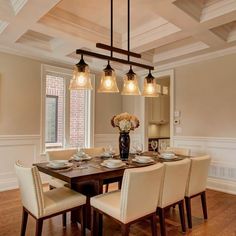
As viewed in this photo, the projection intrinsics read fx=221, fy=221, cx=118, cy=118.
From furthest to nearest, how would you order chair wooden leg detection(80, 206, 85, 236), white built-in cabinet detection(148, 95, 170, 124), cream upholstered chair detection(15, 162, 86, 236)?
white built-in cabinet detection(148, 95, 170, 124), chair wooden leg detection(80, 206, 85, 236), cream upholstered chair detection(15, 162, 86, 236)

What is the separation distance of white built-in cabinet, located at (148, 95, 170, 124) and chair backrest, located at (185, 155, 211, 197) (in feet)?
11.9

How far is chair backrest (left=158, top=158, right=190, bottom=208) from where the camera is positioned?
2.32 meters

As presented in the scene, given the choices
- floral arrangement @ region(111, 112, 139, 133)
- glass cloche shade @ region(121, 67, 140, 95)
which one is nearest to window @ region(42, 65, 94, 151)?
floral arrangement @ region(111, 112, 139, 133)

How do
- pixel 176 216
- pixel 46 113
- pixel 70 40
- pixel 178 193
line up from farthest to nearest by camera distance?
1. pixel 46 113
2. pixel 70 40
3. pixel 176 216
4. pixel 178 193

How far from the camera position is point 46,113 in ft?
15.6

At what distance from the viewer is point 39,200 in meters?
2.06

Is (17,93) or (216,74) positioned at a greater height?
(216,74)

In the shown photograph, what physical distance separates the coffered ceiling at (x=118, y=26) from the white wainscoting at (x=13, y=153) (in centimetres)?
166

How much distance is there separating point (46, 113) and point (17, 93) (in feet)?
2.41

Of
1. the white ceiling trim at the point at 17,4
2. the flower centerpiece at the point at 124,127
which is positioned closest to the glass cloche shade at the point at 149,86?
the flower centerpiece at the point at 124,127

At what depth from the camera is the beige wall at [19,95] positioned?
162 inches

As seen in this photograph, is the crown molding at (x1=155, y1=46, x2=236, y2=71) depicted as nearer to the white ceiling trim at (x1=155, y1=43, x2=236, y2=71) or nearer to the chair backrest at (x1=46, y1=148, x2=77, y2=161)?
the white ceiling trim at (x1=155, y1=43, x2=236, y2=71)

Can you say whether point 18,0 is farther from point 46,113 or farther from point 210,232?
point 210,232

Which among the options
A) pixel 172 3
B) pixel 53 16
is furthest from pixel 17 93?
pixel 172 3
